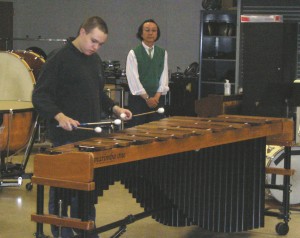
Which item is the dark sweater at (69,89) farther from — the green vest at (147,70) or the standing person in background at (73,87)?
the green vest at (147,70)

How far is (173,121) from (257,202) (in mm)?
931

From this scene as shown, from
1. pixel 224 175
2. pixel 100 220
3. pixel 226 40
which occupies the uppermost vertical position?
pixel 226 40

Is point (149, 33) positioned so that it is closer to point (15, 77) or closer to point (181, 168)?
point (15, 77)

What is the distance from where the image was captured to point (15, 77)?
7.36m

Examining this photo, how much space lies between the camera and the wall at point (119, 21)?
491 inches

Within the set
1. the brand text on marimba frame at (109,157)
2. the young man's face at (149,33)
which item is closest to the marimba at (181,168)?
the brand text on marimba frame at (109,157)

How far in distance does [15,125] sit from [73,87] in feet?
6.26

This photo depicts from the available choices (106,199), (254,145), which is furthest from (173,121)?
Result: (106,199)

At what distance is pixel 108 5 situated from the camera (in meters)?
12.8

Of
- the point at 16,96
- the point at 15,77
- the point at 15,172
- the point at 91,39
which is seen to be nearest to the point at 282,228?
the point at 91,39

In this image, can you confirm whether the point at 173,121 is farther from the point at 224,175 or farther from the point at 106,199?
the point at 106,199

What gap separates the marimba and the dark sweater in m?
0.30

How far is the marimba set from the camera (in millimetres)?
3494

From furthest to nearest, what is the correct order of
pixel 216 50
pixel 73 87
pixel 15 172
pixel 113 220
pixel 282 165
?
1. pixel 216 50
2. pixel 15 172
3. pixel 282 165
4. pixel 113 220
5. pixel 73 87
